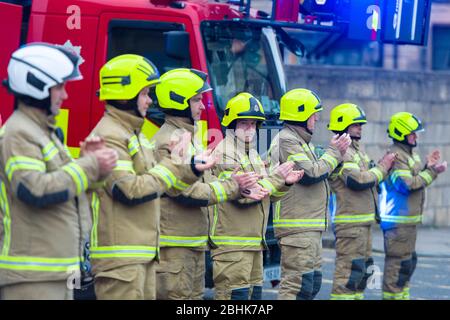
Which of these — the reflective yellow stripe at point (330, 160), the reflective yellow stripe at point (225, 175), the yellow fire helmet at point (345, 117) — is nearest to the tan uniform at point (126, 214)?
the reflective yellow stripe at point (225, 175)

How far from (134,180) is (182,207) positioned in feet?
4.12

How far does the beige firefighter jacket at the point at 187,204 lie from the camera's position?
7.64m

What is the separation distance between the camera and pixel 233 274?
836cm

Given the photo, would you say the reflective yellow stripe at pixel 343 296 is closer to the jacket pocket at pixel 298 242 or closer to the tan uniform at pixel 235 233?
the jacket pocket at pixel 298 242

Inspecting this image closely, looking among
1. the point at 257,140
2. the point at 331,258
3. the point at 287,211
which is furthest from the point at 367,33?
the point at 331,258

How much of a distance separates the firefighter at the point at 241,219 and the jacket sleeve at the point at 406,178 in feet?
7.87

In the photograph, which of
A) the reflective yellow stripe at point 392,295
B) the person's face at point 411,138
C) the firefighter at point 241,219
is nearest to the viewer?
the firefighter at point 241,219

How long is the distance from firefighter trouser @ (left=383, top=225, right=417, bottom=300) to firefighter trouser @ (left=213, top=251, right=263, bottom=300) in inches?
103

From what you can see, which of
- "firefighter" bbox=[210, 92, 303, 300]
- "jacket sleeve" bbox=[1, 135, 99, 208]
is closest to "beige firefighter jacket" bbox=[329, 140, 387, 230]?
"firefighter" bbox=[210, 92, 303, 300]

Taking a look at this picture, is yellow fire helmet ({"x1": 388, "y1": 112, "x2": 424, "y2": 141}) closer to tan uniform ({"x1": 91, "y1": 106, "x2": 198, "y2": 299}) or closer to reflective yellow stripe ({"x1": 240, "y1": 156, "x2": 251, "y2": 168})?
reflective yellow stripe ({"x1": 240, "y1": 156, "x2": 251, "y2": 168})

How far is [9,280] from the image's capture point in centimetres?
592

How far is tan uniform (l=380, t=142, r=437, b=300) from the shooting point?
35.1 ft

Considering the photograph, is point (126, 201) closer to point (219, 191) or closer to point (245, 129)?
point (219, 191)

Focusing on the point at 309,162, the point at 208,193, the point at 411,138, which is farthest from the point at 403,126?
the point at 208,193
